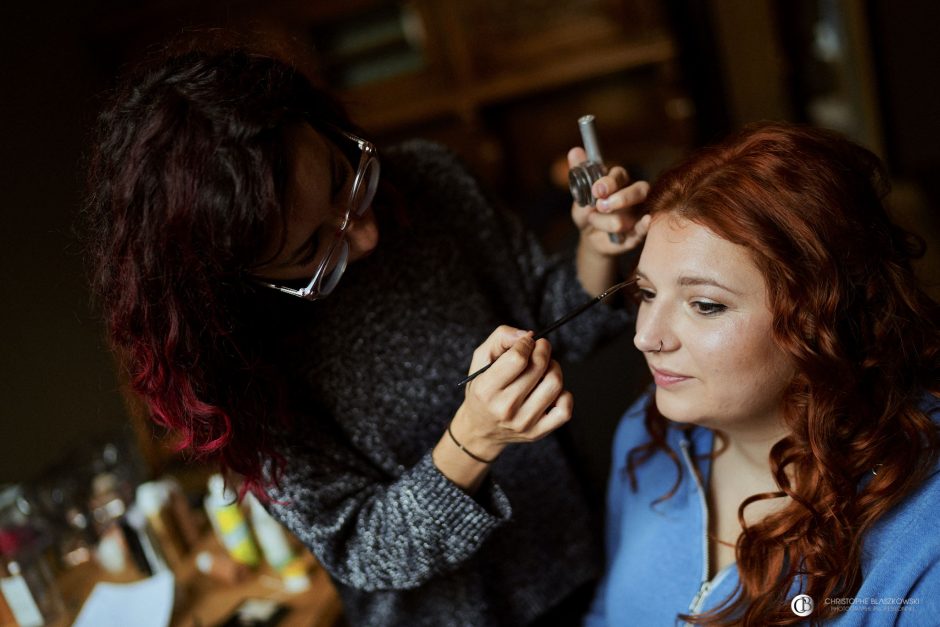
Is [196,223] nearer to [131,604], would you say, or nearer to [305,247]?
[305,247]

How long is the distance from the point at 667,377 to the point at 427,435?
0.45 metres

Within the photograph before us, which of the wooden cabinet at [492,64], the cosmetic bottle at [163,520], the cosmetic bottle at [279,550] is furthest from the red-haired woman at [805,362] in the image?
the wooden cabinet at [492,64]

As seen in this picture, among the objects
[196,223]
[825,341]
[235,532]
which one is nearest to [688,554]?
[825,341]

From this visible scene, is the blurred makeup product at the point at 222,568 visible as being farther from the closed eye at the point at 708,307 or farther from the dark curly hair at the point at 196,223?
the closed eye at the point at 708,307

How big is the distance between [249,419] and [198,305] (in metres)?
0.20

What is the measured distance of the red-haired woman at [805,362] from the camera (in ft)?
3.51

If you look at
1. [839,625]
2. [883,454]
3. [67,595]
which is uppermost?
[883,454]

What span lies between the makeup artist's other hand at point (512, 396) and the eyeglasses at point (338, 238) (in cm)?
25

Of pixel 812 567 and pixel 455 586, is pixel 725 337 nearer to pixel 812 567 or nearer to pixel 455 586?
pixel 812 567

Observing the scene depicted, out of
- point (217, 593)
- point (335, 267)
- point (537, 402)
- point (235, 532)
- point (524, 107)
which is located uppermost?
point (335, 267)

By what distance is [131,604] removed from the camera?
73.9 inches

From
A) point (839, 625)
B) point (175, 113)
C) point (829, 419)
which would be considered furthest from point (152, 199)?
point (839, 625)

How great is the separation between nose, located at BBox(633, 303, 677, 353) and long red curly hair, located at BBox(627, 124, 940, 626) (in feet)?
0.46

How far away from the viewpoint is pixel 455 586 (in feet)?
4.66
